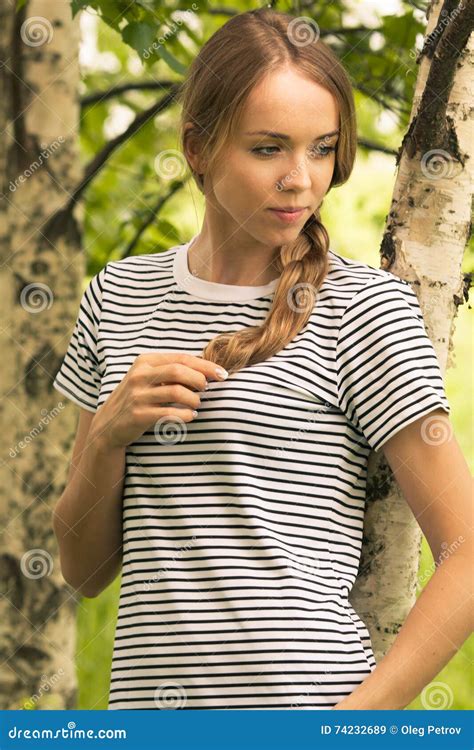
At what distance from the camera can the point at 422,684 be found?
1460 millimetres

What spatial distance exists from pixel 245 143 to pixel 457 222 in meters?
0.41

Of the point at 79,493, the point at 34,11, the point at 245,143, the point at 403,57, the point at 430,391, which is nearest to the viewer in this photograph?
the point at 430,391

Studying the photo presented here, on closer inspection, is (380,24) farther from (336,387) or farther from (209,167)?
(336,387)

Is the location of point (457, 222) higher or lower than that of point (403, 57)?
lower

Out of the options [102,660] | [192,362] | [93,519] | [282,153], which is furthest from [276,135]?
[102,660]

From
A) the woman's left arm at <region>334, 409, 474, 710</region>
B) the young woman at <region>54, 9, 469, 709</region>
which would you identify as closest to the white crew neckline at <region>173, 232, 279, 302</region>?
the young woman at <region>54, 9, 469, 709</region>

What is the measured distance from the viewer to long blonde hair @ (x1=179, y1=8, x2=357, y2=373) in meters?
1.55

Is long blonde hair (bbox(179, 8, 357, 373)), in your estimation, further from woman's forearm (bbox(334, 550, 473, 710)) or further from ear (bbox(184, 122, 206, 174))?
woman's forearm (bbox(334, 550, 473, 710))

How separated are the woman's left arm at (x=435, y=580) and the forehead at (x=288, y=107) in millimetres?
452

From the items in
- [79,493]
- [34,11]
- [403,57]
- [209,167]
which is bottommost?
[79,493]

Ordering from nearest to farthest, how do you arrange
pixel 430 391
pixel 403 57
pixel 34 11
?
pixel 430 391
pixel 403 57
pixel 34 11

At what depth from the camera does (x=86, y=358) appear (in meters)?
1.81

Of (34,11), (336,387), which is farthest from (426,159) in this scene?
(34,11)

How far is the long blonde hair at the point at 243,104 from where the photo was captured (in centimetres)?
155
